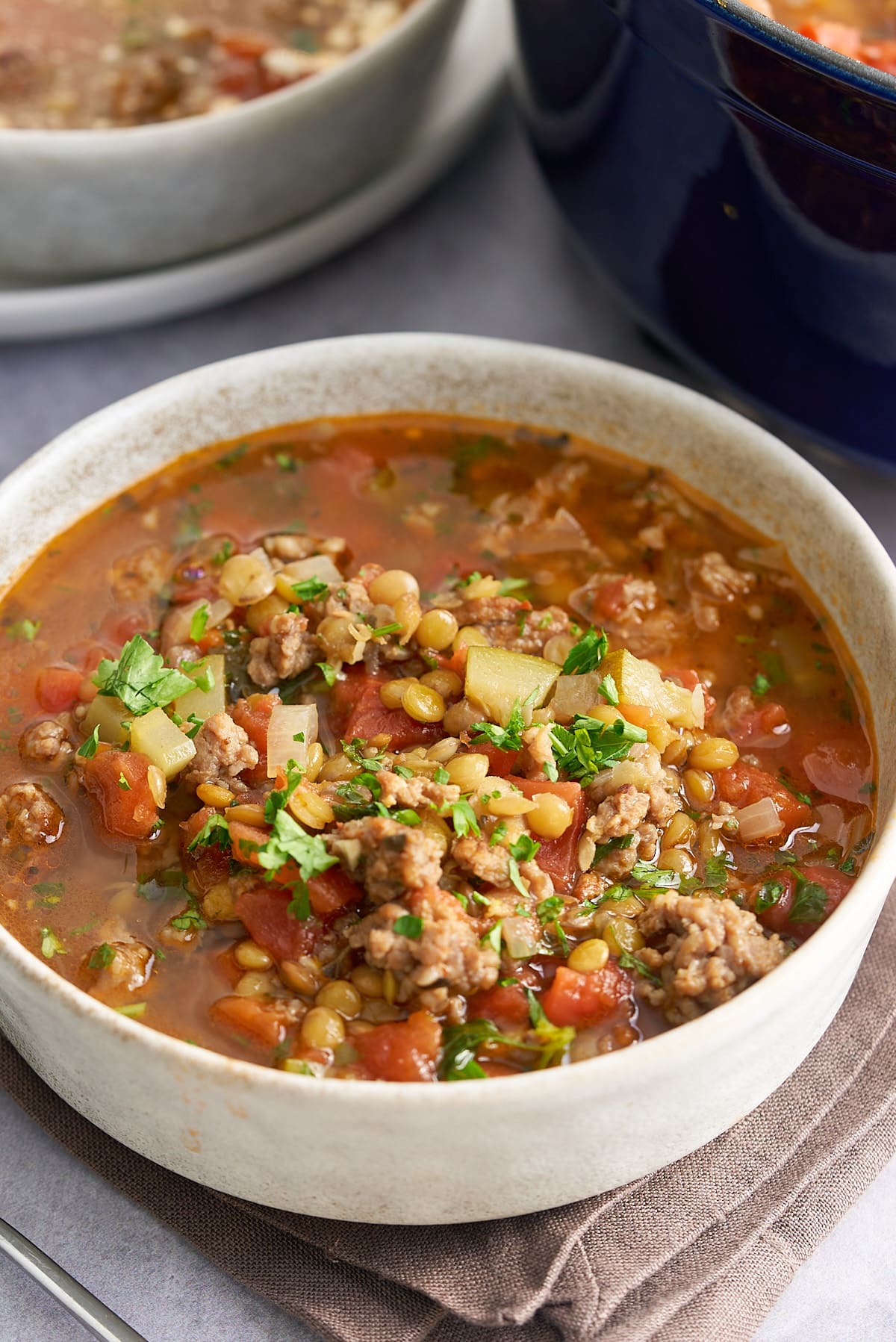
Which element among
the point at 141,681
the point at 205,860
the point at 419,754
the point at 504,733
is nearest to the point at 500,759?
the point at 504,733

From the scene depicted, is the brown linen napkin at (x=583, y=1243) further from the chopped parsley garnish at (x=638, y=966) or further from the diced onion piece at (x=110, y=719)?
the diced onion piece at (x=110, y=719)

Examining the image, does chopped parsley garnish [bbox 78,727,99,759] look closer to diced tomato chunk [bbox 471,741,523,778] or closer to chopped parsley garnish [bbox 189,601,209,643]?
chopped parsley garnish [bbox 189,601,209,643]

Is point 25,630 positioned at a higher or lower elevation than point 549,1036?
lower

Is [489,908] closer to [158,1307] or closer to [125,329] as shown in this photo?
[158,1307]

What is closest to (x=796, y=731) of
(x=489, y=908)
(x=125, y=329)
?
(x=489, y=908)

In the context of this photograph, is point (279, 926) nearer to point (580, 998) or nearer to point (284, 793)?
point (284, 793)

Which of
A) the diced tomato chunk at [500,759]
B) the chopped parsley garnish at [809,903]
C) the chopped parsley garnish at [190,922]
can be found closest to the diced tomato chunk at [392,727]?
the diced tomato chunk at [500,759]
